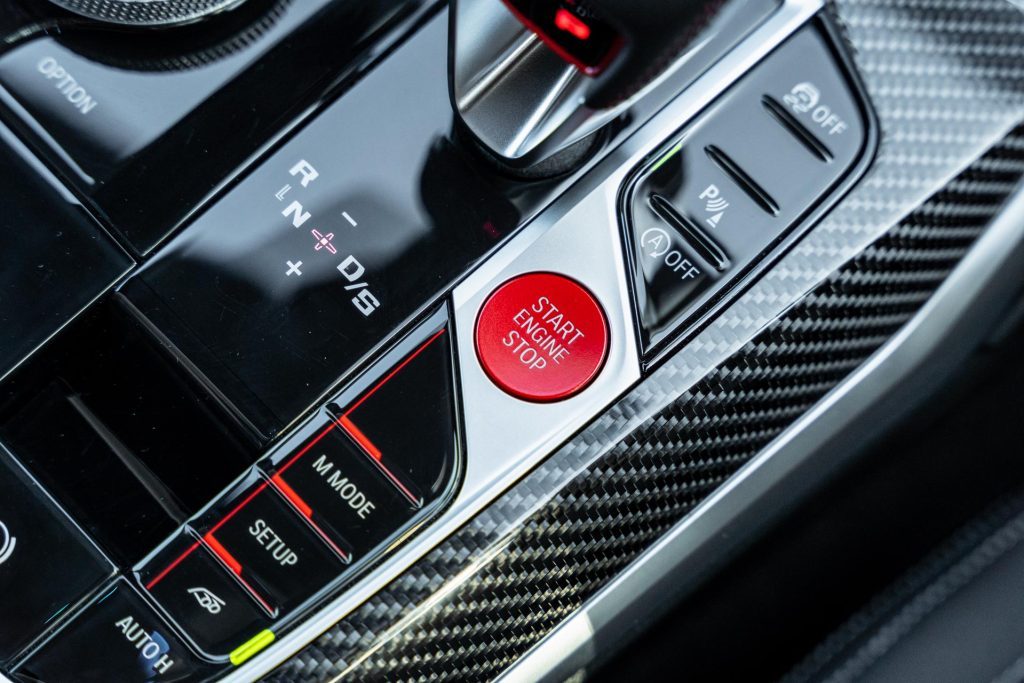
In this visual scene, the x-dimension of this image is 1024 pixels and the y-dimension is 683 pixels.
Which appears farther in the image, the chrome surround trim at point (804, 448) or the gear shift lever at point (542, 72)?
the chrome surround trim at point (804, 448)

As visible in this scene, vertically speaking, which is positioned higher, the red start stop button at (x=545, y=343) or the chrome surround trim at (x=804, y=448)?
the red start stop button at (x=545, y=343)

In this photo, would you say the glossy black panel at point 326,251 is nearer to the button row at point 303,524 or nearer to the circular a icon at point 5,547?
the button row at point 303,524

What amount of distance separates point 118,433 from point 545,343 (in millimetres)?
252

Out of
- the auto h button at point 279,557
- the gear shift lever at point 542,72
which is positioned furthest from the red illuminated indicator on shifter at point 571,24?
the auto h button at point 279,557

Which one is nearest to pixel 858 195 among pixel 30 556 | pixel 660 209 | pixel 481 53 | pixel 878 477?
pixel 660 209

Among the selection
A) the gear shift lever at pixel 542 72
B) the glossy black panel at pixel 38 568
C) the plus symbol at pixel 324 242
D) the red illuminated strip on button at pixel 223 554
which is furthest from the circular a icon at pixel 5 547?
the gear shift lever at pixel 542 72

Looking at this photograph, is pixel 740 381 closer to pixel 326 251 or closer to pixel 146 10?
pixel 326 251

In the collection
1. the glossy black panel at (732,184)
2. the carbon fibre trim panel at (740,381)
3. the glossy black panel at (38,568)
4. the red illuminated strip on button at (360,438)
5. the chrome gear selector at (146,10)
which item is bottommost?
the carbon fibre trim panel at (740,381)

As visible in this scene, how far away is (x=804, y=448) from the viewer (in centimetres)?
66

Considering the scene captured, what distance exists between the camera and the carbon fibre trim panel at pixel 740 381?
57 centimetres

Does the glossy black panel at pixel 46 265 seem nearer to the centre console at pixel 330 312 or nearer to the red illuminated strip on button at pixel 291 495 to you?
the centre console at pixel 330 312

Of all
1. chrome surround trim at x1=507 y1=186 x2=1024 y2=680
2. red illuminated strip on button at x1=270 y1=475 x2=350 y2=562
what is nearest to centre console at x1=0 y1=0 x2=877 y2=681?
red illuminated strip on button at x1=270 y1=475 x2=350 y2=562

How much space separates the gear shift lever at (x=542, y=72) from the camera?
53 centimetres

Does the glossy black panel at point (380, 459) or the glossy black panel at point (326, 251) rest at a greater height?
the glossy black panel at point (326, 251)
